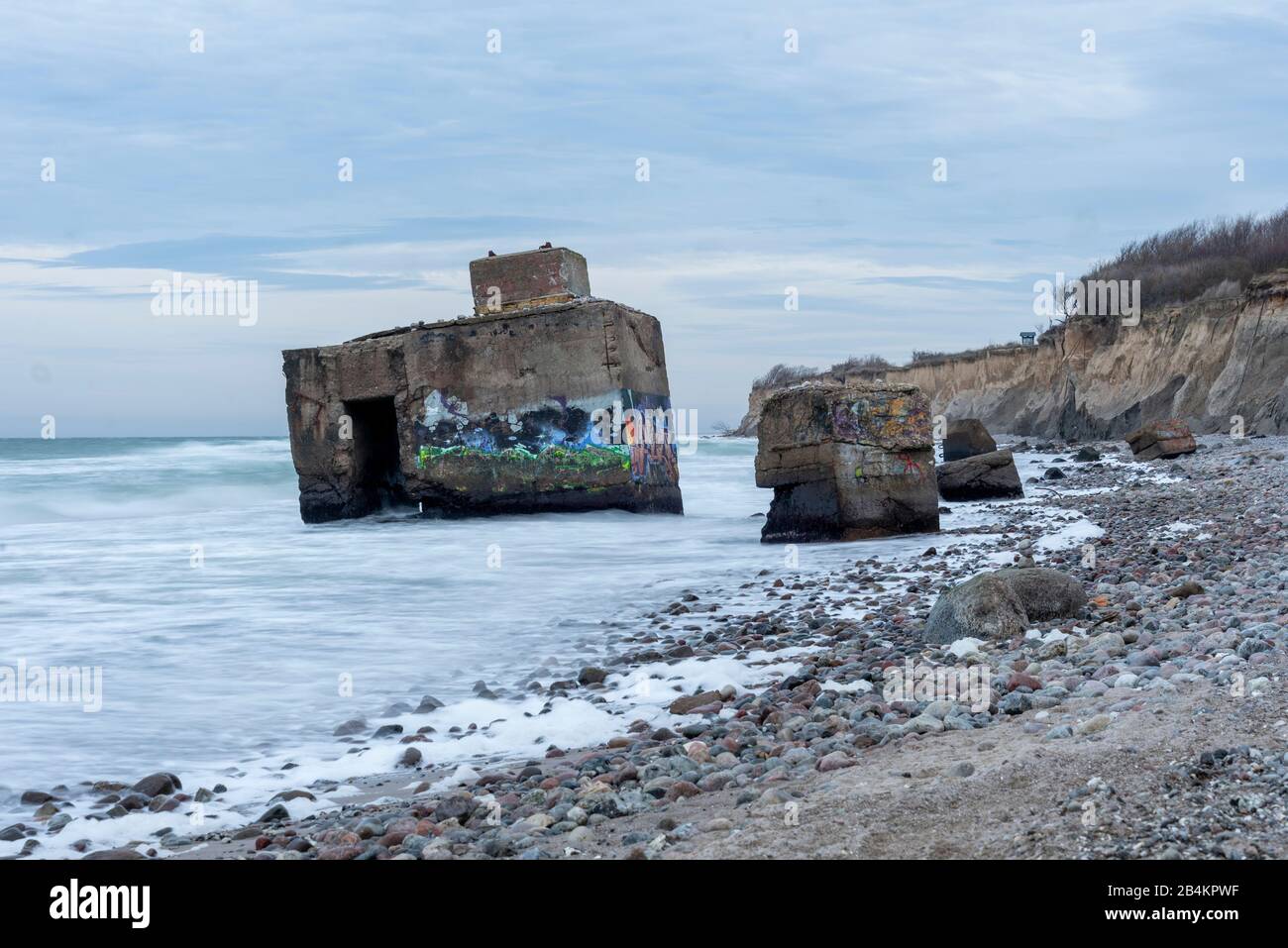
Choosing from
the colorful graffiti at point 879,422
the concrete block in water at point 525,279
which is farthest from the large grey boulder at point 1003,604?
the concrete block in water at point 525,279

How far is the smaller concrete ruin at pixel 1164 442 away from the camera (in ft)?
59.7

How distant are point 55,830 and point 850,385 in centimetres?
764

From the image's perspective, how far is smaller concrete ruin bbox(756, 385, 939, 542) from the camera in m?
9.79

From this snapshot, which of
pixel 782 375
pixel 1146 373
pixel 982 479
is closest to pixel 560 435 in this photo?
pixel 982 479

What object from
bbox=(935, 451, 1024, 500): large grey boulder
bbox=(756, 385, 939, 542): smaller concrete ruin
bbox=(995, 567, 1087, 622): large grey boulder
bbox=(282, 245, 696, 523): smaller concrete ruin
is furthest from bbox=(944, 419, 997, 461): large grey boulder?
bbox=(995, 567, 1087, 622): large grey boulder

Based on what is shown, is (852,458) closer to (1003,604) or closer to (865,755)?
(1003,604)

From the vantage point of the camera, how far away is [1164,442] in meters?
18.4

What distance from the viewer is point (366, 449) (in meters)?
14.5

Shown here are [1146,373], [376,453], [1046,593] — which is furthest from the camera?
[1146,373]

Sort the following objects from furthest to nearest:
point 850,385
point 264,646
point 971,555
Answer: point 850,385, point 971,555, point 264,646

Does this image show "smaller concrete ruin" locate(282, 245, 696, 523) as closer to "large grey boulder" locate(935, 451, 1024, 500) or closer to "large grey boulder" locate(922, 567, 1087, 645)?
"large grey boulder" locate(935, 451, 1024, 500)

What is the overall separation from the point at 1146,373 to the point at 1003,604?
26.7m

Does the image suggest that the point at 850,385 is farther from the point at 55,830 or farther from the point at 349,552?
the point at 55,830

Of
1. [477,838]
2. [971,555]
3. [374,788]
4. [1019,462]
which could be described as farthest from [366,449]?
[1019,462]
